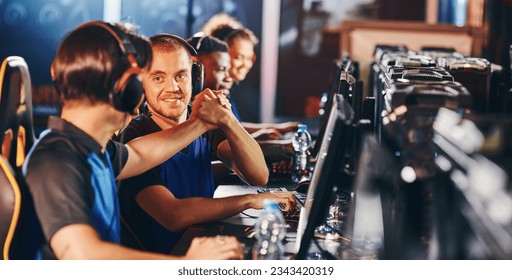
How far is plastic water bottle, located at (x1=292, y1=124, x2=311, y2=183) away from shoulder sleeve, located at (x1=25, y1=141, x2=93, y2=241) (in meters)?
1.60

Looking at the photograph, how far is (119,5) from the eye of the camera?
809 cm

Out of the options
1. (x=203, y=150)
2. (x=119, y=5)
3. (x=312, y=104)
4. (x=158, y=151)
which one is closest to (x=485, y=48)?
(x=312, y=104)

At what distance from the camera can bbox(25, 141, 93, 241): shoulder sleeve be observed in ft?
5.17

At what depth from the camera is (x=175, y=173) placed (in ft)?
8.63

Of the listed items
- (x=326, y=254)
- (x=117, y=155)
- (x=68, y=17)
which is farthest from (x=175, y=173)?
(x=68, y=17)

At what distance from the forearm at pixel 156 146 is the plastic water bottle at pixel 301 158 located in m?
0.91

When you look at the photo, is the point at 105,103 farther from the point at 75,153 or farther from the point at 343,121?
the point at 343,121

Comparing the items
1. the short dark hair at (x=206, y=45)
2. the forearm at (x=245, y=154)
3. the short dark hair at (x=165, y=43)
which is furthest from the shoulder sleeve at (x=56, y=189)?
the short dark hair at (x=206, y=45)

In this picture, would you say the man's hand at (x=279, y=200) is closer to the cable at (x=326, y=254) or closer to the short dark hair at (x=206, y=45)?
the cable at (x=326, y=254)

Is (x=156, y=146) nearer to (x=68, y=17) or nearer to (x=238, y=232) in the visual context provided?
(x=238, y=232)

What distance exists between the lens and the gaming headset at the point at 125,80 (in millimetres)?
1751

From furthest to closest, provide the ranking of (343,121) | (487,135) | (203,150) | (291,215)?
(203,150) < (291,215) < (343,121) < (487,135)

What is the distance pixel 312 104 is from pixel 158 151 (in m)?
6.26

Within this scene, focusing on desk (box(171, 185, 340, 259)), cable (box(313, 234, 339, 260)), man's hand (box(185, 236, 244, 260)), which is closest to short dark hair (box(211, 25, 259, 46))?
desk (box(171, 185, 340, 259))
